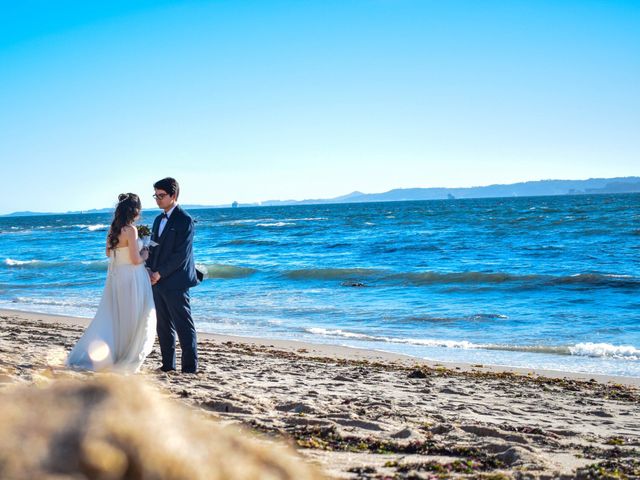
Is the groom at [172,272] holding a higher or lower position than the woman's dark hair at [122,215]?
lower

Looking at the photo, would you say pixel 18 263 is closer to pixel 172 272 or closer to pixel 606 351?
pixel 172 272

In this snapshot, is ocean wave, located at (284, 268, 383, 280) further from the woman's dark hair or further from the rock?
the rock

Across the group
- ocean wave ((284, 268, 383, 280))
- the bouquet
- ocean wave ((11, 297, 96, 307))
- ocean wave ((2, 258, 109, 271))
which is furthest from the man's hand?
ocean wave ((2, 258, 109, 271))

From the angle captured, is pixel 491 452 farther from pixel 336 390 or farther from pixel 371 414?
pixel 336 390

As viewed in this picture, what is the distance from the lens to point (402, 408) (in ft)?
18.6

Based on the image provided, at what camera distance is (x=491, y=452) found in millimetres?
4203

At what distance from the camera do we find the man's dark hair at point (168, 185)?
6.74 meters

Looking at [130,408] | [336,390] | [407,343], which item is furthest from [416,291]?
[130,408]

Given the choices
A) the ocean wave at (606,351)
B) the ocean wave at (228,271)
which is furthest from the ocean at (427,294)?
the ocean wave at (228,271)

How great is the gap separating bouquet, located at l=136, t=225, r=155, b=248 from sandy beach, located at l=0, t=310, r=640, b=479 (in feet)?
4.26

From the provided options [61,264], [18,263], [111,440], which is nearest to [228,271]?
[61,264]

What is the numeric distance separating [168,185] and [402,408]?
3072mm

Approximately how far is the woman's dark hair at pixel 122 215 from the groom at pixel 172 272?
233 mm

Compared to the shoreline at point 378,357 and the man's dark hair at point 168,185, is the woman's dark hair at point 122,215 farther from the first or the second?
the shoreline at point 378,357
